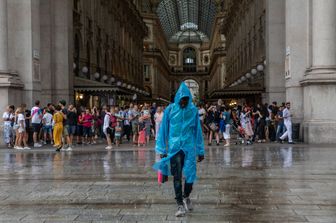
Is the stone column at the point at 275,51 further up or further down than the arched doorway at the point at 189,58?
further down

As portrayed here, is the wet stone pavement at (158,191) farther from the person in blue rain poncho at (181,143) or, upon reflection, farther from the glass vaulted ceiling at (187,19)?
the glass vaulted ceiling at (187,19)

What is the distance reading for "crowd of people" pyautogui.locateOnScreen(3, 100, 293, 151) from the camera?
2085cm

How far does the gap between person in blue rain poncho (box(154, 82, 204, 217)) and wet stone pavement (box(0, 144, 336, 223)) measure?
0.49 metres

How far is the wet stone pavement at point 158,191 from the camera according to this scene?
25.4 feet

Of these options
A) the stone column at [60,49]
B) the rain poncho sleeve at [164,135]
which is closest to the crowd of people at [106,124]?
the stone column at [60,49]

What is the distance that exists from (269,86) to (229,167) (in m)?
16.2

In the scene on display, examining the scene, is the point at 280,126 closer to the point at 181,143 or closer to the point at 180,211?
the point at 181,143

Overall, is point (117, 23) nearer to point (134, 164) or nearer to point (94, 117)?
point (94, 117)

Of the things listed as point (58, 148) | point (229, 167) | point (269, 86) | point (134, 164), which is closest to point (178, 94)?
point (229, 167)

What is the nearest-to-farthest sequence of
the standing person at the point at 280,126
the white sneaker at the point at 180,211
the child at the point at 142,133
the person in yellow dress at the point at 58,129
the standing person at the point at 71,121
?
the white sneaker at the point at 180,211 < the person in yellow dress at the point at 58,129 < the standing person at the point at 71,121 < the standing person at the point at 280,126 < the child at the point at 142,133

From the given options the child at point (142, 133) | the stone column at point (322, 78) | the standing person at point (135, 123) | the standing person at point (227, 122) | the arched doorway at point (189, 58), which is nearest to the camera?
the stone column at point (322, 78)

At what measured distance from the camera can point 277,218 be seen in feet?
24.4

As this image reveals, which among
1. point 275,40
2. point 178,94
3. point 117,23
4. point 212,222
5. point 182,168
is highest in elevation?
point 117,23

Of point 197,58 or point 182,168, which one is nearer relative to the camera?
point 182,168
